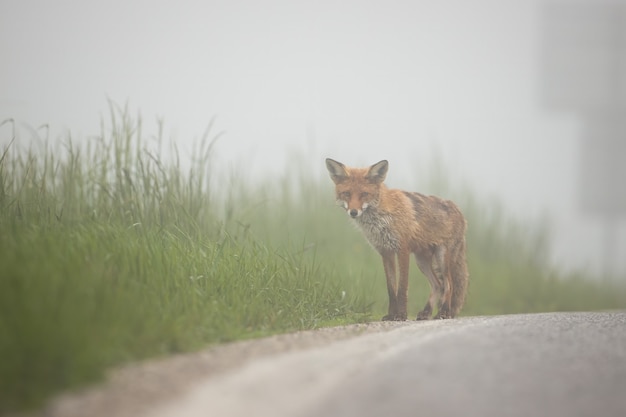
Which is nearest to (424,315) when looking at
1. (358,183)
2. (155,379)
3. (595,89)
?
(358,183)

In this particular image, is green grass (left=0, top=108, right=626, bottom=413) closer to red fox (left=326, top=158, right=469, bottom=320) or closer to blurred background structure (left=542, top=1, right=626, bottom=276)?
red fox (left=326, top=158, right=469, bottom=320)

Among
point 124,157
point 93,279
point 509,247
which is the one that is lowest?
point 509,247

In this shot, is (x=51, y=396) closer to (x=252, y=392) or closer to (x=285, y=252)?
(x=252, y=392)

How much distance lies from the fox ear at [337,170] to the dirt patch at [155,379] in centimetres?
266

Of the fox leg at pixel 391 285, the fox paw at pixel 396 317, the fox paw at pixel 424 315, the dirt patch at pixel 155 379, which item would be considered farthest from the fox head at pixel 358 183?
the dirt patch at pixel 155 379

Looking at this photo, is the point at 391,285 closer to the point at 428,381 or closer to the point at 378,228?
the point at 378,228

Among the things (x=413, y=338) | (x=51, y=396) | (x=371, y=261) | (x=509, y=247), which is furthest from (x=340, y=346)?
(x=509, y=247)

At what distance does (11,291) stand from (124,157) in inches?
181

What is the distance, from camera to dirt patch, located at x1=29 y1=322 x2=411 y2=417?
3.64 metres

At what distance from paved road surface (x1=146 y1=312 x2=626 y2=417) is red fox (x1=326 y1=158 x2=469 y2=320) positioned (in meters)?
2.17

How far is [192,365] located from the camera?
4285mm

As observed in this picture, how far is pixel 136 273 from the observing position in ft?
19.1

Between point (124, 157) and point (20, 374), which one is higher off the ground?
point (124, 157)

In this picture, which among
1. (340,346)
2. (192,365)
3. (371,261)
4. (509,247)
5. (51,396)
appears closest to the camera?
(51,396)
